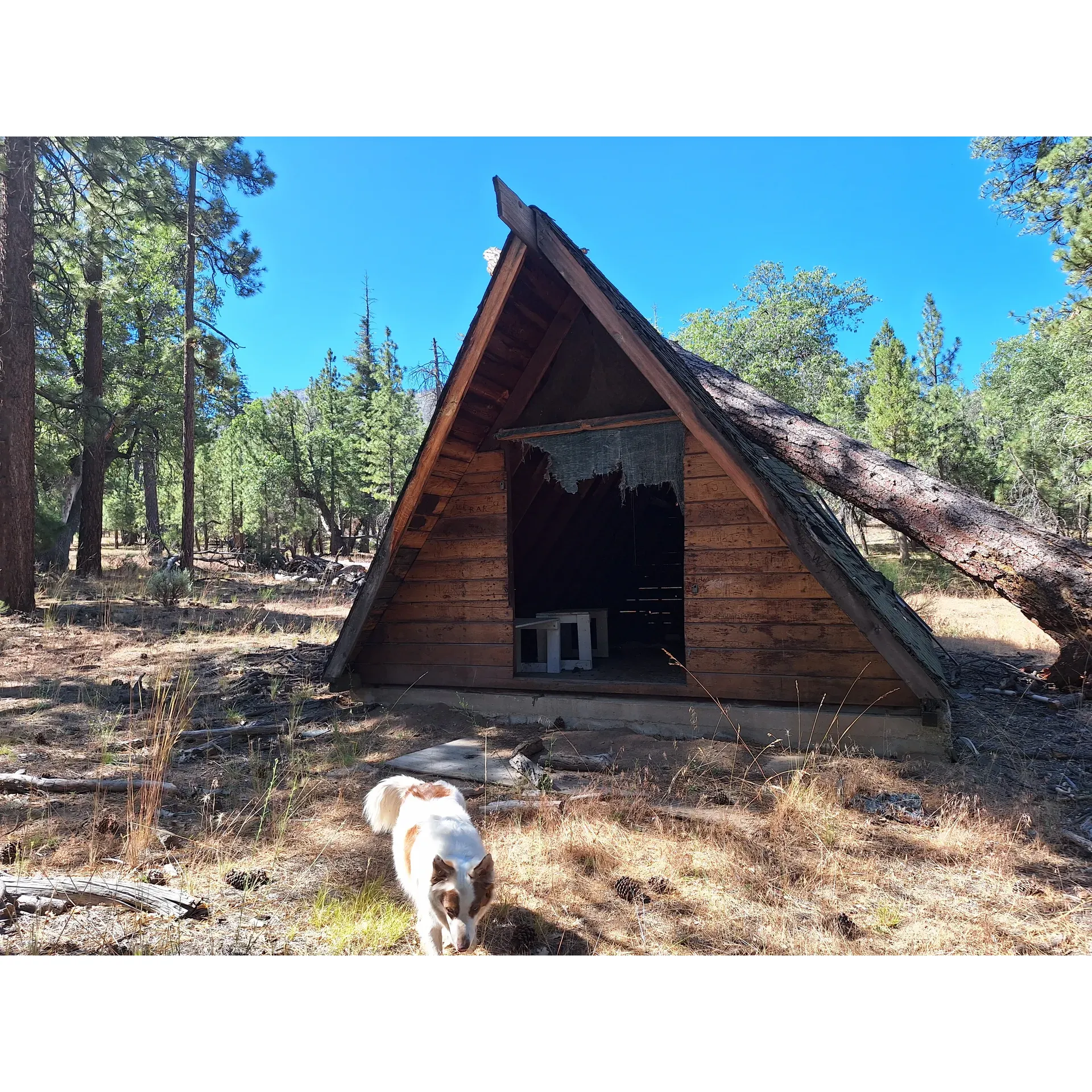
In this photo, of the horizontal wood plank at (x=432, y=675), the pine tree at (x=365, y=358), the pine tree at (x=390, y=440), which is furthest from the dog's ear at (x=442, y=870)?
the pine tree at (x=365, y=358)

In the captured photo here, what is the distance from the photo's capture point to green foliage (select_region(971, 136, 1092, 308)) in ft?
31.2

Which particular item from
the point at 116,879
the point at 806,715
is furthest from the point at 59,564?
the point at 806,715

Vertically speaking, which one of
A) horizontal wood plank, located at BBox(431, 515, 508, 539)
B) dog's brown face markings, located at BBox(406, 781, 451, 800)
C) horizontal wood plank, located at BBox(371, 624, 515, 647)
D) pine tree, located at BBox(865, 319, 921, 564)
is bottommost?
dog's brown face markings, located at BBox(406, 781, 451, 800)

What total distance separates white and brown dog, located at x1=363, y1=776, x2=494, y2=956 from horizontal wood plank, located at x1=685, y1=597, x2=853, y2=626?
3097 mm

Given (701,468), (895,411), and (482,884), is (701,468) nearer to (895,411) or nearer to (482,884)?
(482,884)

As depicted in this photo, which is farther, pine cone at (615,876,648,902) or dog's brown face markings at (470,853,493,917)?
pine cone at (615,876,648,902)

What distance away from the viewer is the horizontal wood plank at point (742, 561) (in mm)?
5035

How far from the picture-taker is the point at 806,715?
488 centimetres

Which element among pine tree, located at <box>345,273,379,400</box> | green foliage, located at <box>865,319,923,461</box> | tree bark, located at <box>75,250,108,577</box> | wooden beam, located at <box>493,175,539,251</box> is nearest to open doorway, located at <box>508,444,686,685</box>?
wooden beam, located at <box>493,175,539,251</box>

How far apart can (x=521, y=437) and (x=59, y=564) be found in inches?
549

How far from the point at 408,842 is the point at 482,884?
43 centimetres

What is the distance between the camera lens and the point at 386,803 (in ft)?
9.58

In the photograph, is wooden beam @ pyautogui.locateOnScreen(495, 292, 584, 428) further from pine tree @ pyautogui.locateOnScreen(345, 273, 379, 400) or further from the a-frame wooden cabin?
pine tree @ pyautogui.locateOnScreen(345, 273, 379, 400)
